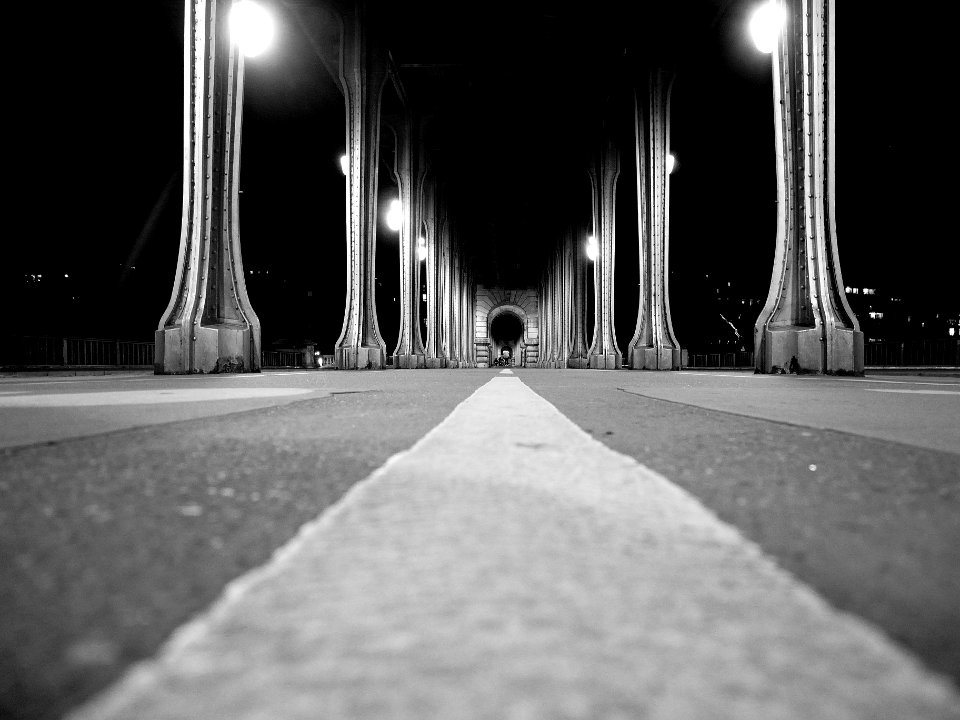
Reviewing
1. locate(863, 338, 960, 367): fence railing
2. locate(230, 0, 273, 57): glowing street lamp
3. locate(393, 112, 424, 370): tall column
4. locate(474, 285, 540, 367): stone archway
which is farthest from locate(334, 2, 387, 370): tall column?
locate(474, 285, 540, 367): stone archway

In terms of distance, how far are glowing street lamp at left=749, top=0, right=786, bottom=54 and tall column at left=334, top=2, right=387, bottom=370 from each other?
29.0ft

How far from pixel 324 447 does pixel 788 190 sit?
8.31 metres

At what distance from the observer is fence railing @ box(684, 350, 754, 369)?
24.8 m

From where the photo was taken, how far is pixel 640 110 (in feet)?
52.5

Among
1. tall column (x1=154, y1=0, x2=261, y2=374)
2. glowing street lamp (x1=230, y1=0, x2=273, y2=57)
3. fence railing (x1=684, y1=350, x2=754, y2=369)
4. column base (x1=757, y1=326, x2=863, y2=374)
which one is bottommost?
fence railing (x1=684, y1=350, x2=754, y2=369)

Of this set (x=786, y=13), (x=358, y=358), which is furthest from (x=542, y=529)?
(x=358, y=358)

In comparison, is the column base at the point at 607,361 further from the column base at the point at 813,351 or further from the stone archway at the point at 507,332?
the stone archway at the point at 507,332

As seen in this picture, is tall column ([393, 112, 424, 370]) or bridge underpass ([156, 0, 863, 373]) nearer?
bridge underpass ([156, 0, 863, 373])

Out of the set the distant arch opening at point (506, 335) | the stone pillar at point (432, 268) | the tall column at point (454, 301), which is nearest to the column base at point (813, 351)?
the stone pillar at point (432, 268)

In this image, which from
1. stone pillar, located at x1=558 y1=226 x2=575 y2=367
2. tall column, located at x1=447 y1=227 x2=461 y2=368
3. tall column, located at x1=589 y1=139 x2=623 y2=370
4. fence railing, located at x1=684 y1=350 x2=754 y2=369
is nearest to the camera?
tall column, located at x1=589 y1=139 x2=623 y2=370

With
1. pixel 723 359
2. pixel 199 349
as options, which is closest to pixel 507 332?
pixel 723 359

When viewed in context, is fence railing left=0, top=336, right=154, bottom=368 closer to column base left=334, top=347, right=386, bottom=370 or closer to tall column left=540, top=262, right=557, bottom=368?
column base left=334, top=347, right=386, bottom=370

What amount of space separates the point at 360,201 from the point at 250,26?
6390 mm

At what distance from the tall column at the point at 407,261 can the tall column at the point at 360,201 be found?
146 inches
